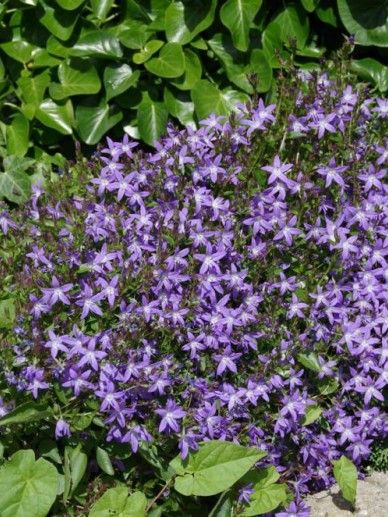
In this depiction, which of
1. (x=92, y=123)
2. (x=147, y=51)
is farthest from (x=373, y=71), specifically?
(x=92, y=123)

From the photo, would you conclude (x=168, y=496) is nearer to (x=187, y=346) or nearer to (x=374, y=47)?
(x=187, y=346)

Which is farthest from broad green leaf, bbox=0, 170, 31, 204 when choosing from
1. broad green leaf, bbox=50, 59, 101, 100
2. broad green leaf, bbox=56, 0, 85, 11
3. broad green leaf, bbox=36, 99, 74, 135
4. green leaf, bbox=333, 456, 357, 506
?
green leaf, bbox=333, 456, 357, 506

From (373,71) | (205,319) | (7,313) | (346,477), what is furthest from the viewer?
(373,71)

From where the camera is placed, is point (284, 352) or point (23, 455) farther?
point (284, 352)

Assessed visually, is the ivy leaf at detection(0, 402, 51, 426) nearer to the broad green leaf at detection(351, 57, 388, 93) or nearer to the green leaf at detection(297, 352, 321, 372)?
the green leaf at detection(297, 352, 321, 372)

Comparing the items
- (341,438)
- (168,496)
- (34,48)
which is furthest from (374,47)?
(168,496)

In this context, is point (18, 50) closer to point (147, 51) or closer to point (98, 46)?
point (98, 46)
